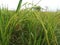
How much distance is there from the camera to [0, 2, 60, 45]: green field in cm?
177

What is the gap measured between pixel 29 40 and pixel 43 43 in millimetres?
138

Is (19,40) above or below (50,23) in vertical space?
below

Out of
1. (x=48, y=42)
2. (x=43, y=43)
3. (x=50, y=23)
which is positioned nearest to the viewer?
(x=48, y=42)

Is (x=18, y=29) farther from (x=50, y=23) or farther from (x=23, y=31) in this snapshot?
(x=50, y=23)

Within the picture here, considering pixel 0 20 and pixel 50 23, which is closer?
pixel 0 20

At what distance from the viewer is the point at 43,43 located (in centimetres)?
186

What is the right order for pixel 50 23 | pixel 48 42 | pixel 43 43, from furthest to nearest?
pixel 50 23, pixel 43 43, pixel 48 42

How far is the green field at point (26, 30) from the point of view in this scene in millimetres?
1774

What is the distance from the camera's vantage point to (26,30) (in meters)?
1.96

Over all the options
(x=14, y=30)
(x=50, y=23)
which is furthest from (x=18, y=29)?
(x=50, y=23)

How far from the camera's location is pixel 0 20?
6.06 ft

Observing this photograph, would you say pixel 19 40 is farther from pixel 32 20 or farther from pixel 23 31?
pixel 32 20

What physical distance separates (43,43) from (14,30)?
0.30 metres

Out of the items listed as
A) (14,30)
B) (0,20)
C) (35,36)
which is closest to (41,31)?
(35,36)
